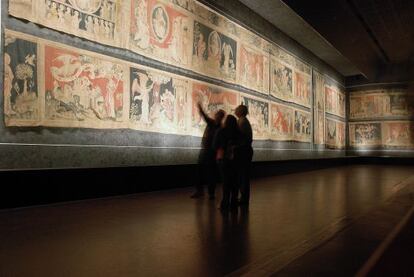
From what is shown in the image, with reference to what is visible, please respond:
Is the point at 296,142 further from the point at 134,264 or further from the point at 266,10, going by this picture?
the point at 134,264

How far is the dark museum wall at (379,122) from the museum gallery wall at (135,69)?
→ 13615 millimetres

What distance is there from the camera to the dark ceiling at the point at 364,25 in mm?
12945

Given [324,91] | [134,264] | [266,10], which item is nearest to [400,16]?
[266,10]

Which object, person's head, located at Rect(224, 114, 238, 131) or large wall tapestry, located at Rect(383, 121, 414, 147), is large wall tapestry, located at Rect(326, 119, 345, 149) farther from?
person's head, located at Rect(224, 114, 238, 131)

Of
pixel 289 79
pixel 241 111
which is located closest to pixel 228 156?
pixel 241 111

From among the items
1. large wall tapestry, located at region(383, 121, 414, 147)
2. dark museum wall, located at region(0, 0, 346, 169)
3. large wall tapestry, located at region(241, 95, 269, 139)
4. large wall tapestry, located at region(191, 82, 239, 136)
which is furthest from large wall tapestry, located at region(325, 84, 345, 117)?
large wall tapestry, located at region(191, 82, 239, 136)

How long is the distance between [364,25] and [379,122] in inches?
488

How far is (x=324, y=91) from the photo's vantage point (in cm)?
2316

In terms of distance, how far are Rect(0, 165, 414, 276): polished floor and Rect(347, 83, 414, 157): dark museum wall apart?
804 inches

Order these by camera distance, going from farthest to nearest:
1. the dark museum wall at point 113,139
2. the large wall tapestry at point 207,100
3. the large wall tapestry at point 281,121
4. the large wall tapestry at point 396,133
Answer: the large wall tapestry at point 396,133
the large wall tapestry at point 281,121
the large wall tapestry at point 207,100
the dark museum wall at point 113,139

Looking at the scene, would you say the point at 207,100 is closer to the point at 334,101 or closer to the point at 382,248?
the point at 382,248

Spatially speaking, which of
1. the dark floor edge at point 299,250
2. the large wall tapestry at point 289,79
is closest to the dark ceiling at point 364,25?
the large wall tapestry at point 289,79

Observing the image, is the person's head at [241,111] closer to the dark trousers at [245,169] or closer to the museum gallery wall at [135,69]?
the dark trousers at [245,169]

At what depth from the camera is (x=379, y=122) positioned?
86.3 feet
